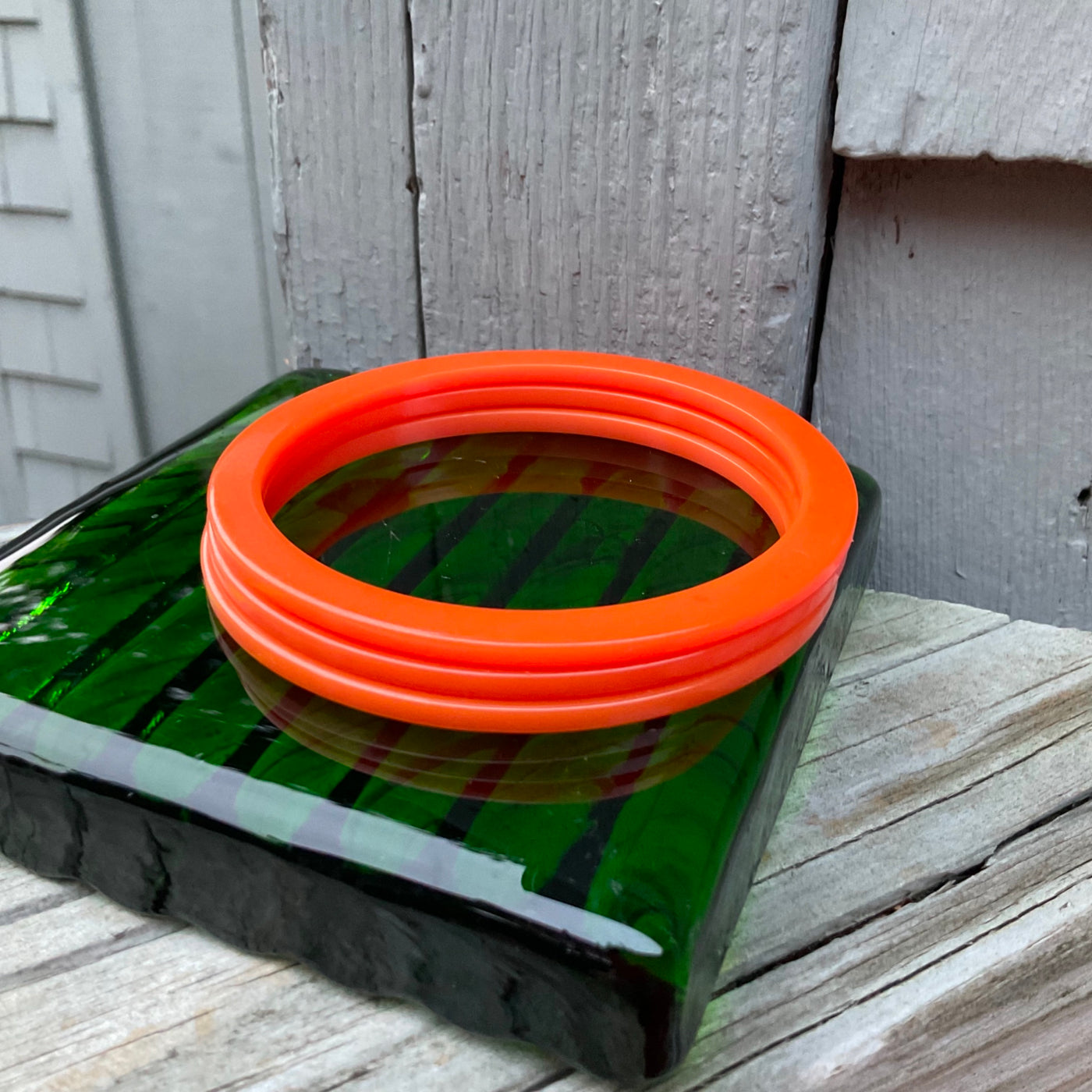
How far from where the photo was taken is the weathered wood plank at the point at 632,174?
0.71m

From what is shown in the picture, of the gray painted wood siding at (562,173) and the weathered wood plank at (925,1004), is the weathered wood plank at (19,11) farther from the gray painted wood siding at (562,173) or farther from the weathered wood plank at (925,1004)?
the weathered wood plank at (925,1004)

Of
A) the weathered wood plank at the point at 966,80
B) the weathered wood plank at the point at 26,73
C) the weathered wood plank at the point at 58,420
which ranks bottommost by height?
the weathered wood plank at the point at 58,420

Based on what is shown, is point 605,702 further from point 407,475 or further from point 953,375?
point 953,375

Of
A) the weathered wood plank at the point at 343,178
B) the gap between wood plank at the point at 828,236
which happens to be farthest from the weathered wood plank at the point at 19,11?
the gap between wood plank at the point at 828,236

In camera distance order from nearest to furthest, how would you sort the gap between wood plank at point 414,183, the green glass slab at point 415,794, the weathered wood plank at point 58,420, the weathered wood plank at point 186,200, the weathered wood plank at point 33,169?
1. the green glass slab at point 415,794
2. the gap between wood plank at point 414,183
3. the weathered wood plank at point 186,200
4. the weathered wood plank at point 33,169
5. the weathered wood plank at point 58,420

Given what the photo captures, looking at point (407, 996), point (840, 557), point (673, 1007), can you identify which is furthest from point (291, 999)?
point (840, 557)

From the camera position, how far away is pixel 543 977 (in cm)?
43

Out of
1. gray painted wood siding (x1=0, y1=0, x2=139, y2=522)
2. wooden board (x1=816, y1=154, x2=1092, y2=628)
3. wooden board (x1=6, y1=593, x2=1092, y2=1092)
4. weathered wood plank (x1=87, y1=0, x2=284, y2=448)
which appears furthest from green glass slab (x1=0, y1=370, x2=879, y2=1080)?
gray painted wood siding (x1=0, y1=0, x2=139, y2=522)

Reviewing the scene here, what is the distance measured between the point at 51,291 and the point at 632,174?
1.02 metres

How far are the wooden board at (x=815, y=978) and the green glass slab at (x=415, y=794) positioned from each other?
0.06ft

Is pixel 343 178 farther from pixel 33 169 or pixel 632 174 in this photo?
pixel 33 169

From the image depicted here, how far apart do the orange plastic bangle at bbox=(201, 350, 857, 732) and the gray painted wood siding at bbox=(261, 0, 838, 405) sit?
0.13m

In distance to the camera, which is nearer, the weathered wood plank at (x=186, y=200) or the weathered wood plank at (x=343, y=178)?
the weathered wood plank at (x=343, y=178)

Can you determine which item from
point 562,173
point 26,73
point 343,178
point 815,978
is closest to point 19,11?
point 26,73
